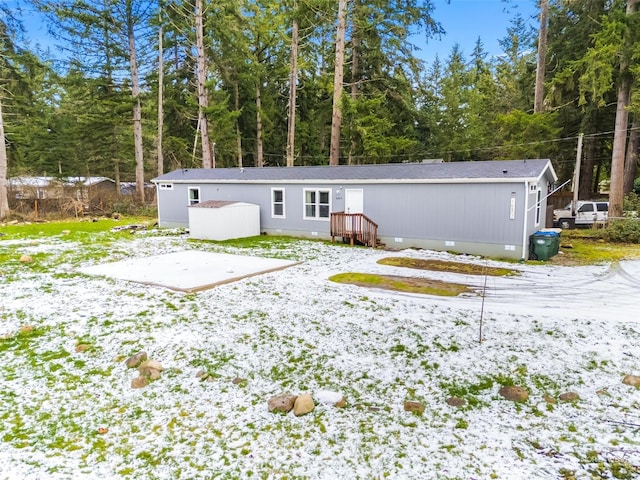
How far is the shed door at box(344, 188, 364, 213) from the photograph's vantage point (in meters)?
12.4

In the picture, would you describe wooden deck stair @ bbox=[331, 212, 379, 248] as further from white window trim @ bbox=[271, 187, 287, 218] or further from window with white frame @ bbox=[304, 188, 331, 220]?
white window trim @ bbox=[271, 187, 287, 218]

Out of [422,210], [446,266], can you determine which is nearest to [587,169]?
[422,210]

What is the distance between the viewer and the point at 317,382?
3961 mm

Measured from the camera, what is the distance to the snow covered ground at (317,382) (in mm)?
2893

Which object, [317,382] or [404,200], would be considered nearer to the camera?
[317,382]


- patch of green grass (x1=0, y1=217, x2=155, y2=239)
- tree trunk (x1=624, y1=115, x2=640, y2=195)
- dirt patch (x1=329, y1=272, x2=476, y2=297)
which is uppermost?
tree trunk (x1=624, y1=115, x2=640, y2=195)

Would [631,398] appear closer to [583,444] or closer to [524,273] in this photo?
[583,444]

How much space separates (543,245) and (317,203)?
22.1 feet

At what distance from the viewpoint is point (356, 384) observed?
3.93 metres

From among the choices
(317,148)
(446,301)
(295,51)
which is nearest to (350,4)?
(295,51)

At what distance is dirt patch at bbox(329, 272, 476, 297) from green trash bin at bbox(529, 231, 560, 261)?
382 cm

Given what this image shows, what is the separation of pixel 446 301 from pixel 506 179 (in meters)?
5.02

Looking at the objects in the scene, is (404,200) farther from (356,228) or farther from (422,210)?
(356,228)

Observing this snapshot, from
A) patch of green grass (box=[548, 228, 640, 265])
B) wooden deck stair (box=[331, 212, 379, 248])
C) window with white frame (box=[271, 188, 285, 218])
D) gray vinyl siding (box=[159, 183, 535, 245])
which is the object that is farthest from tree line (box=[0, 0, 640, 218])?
wooden deck stair (box=[331, 212, 379, 248])
